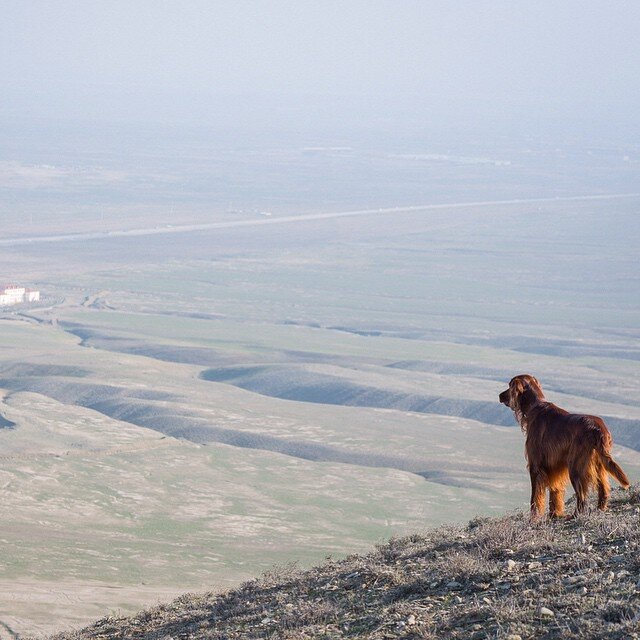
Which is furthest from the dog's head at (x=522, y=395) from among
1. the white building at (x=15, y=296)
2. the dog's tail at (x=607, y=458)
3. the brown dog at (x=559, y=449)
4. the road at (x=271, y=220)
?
the road at (x=271, y=220)

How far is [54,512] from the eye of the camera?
29.6 meters

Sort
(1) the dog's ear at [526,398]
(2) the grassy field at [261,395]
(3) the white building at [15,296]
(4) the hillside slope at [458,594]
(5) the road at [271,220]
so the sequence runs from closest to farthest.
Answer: (4) the hillside slope at [458,594] → (1) the dog's ear at [526,398] → (2) the grassy field at [261,395] → (3) the white building at [15,296] → (5) the road at [271,220]

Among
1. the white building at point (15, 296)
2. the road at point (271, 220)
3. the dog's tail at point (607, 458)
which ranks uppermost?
the road at point (271, 220)

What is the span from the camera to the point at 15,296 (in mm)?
Answer: 77000

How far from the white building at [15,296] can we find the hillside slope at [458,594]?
68.8 meters

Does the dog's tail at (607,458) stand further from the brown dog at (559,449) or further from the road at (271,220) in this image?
the road at (271,220)

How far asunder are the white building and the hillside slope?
68.8 m

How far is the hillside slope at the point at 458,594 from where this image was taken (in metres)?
6.31

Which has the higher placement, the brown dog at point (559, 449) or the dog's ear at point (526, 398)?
the dog's ear at point (526, 398)

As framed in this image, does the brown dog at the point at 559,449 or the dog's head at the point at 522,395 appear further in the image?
the dog's head at the point at 522,395

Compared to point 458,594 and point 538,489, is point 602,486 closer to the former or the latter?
point 538,489

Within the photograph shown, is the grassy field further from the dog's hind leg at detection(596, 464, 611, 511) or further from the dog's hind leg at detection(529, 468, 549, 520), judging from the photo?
the dog's hind leg at detection(596, 464, 611, 511)

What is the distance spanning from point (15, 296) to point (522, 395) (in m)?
71.1

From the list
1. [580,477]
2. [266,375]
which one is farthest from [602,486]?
[266,375]
